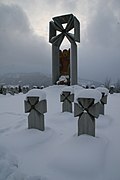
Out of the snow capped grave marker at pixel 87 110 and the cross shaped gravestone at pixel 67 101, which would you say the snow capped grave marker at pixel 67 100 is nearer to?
the cross shaped gravestone at pixel 67 101

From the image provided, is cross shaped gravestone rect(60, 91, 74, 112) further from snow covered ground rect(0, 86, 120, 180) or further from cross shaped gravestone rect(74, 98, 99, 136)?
cross shaped gravestone rect(74, 98, 99, 136)

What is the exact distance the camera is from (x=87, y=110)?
3.86m

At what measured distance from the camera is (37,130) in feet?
14.5

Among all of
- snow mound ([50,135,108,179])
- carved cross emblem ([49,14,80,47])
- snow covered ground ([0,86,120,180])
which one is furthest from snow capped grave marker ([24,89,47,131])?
carved cross emblem ([49,14,80,47])

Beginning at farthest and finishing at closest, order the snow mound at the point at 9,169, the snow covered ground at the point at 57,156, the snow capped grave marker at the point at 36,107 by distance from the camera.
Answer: the snow capped grave marker at the point at 36,107 < the snow covered ground at the point at 57,156 < the snow mound at the point at 9,169

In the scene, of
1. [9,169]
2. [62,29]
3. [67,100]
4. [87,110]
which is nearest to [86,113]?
[87,110]

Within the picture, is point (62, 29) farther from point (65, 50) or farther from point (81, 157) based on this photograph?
point (81, 157)

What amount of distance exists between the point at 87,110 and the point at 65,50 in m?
14.0

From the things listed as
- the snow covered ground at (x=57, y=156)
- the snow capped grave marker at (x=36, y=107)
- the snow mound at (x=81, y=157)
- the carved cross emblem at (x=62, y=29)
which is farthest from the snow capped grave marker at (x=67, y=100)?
the carved cross emblem at (x=62, y=29)

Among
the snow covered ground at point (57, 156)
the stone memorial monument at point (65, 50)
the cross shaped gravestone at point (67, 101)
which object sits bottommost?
the snow covered ground at point (57, 156)

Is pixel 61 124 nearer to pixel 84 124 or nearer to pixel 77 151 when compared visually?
pixel 84 124

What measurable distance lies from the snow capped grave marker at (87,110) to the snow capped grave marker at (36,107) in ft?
3.10

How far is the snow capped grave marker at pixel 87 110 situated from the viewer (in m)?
3.81

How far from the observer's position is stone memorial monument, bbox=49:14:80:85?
1559 cm
